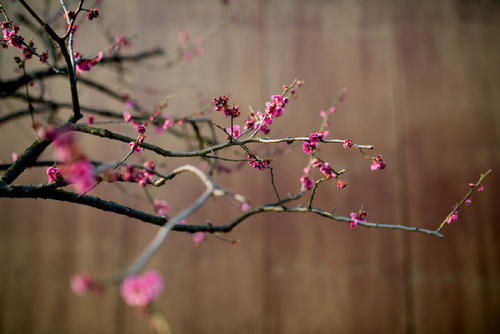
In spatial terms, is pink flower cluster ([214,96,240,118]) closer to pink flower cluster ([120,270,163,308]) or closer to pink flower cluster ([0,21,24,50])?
pink flower cluster ([120,270,163,308])

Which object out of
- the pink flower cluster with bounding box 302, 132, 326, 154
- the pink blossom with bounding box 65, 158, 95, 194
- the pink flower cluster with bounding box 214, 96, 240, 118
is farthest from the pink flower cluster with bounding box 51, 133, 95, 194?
the pink flower cluster with bounding box 302, 132, 326, 154

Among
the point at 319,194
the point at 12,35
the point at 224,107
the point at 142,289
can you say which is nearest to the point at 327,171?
the point at 224,107

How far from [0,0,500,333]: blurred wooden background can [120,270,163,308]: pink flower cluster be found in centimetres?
220

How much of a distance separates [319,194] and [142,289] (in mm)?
2386

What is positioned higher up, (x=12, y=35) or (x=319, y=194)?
(x=12, y=35)

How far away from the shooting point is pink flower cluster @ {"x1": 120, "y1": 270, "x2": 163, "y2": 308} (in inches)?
21.0

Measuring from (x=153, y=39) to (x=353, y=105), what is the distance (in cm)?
193

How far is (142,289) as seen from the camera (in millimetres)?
538

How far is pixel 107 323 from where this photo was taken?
2.64m

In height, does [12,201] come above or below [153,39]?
below

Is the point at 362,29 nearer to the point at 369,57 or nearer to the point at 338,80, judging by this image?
the point at 369,57

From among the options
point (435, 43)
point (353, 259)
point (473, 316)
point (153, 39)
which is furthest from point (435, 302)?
point (153, 39)

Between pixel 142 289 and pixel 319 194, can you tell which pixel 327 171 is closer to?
pixel 142 289

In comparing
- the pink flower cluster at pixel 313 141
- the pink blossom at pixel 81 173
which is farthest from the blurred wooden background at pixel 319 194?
the pink blossom at pixel 81 173
